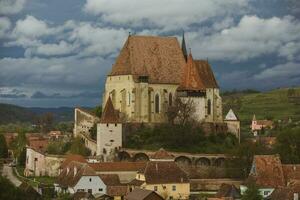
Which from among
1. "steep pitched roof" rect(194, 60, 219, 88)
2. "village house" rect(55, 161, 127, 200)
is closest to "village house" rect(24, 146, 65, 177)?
"village house" rect(55, 161, 127, 200)

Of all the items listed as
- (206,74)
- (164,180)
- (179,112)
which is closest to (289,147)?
(179,112)

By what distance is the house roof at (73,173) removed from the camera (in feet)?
252

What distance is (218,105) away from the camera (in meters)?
100

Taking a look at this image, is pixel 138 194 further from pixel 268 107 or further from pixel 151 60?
pixel 268 107

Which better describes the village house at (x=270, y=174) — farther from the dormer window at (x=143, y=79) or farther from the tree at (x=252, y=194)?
the dormer window at (x=143, y=79)

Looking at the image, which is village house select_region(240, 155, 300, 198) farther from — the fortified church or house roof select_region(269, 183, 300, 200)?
the fortified church

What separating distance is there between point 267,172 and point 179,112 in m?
23.4

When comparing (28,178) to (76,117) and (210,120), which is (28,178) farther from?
(210,120)

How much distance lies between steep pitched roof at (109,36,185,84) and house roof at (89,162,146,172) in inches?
661

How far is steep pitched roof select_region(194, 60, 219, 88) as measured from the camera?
99.1 metres

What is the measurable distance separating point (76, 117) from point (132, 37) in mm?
14222

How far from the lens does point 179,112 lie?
9531 cm

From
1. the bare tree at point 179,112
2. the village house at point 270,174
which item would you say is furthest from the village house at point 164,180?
the bare tree at point 179,112

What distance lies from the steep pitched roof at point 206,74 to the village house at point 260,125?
4824cm
